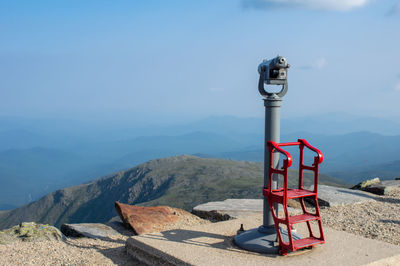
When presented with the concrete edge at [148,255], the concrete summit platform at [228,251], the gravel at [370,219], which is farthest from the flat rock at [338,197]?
the concrete edge at [148,255]

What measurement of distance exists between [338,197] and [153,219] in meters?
5.12

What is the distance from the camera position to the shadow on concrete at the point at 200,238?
21.2 feet

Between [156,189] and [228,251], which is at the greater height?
[228,251]

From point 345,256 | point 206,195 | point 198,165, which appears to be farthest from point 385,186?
point 198,165

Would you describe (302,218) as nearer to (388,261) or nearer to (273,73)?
(388,261)

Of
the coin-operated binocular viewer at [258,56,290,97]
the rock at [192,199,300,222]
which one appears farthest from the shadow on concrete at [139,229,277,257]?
the coin-operated binocular viewer at [258,56,290,97]

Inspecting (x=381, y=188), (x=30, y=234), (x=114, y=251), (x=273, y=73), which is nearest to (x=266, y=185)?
(x=273, y=73)

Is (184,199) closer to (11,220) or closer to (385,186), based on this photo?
(385,186)

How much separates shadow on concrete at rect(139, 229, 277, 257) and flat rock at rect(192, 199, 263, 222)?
2.11 m

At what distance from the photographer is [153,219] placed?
9.06 m

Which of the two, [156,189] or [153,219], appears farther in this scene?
[156,189]

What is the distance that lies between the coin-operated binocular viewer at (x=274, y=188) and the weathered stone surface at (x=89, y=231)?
3293 millimetres

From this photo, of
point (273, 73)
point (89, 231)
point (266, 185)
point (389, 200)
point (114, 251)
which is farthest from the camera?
point (389, 200)

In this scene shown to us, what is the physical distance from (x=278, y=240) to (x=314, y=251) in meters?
0.56
